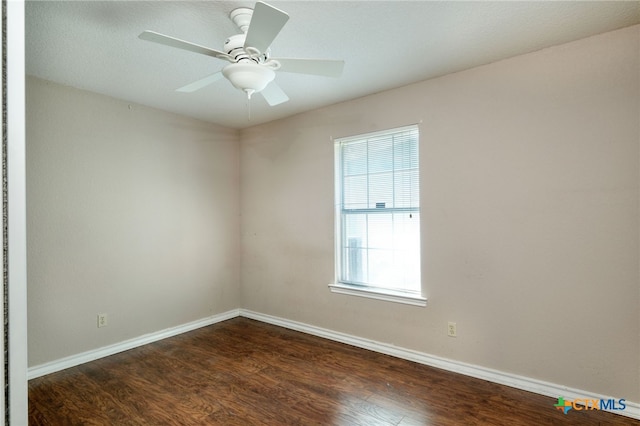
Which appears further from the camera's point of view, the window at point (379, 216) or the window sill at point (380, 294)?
the window at point (379, 216)

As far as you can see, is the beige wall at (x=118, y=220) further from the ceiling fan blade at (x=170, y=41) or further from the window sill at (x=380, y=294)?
the ceiling fan blade at (x=170, y=41)

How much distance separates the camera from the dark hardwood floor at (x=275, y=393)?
2.15 m

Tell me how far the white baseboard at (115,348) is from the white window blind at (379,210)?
176cm

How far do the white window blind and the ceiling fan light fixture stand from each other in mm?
1629

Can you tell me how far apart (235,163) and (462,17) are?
3205 millimetres

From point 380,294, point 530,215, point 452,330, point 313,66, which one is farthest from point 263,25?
point 452,330

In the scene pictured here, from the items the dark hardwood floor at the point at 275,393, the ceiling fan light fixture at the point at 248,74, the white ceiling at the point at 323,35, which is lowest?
the dark hardwood floor at the point at 275,393

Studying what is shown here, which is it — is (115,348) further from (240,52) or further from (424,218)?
Answer: (424,218)

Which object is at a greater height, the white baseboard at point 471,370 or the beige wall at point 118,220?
the beige wall at point 118,220

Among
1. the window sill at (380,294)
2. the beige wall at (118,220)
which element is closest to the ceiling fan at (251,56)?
the beige wall at (118,220)

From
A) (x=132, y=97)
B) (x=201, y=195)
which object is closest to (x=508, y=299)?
(x=201, y=195)

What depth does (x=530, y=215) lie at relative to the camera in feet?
8.14

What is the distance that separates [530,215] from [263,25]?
7.35 feet
